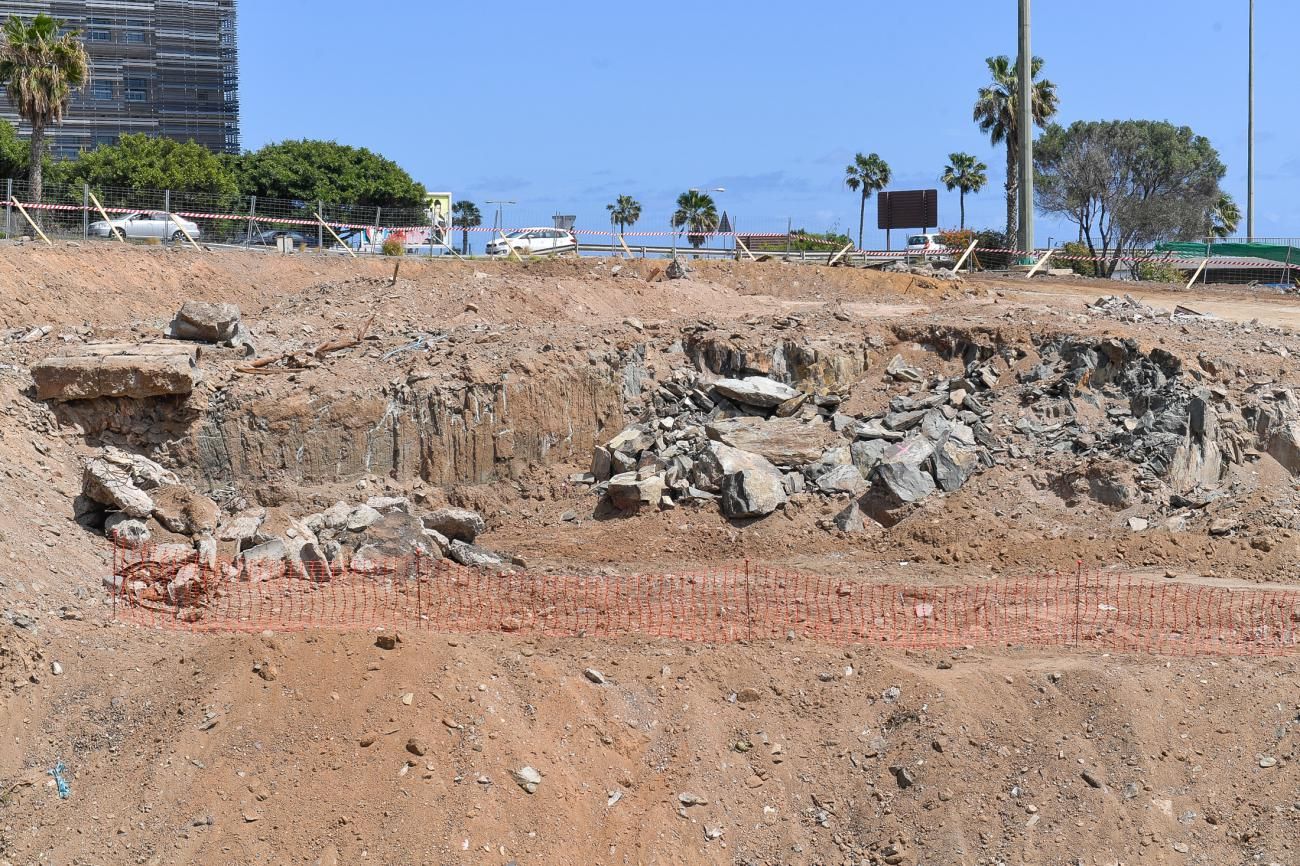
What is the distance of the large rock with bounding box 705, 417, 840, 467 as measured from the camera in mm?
17531

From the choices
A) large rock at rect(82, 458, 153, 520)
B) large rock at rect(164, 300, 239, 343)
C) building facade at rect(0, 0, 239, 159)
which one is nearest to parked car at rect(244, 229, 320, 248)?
large rock at rect(164, 300, 239, 343)

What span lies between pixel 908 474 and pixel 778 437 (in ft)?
6.29

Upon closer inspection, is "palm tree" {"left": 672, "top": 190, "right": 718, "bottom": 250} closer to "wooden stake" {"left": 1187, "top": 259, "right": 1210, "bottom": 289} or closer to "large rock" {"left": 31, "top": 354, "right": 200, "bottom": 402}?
"wooden stake" {"left": 1187, "top": 259, "right": 1210, "bottom": 289}

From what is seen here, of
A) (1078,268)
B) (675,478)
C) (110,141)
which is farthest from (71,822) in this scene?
(110,141)

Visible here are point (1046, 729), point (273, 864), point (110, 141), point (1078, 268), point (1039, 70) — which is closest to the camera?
point (273, 864)

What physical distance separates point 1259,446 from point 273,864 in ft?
42.3

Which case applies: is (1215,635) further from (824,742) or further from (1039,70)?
(1039,70)

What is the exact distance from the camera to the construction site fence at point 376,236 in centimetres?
2716

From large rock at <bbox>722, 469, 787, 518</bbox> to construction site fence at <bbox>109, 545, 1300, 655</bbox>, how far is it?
1.51 metres

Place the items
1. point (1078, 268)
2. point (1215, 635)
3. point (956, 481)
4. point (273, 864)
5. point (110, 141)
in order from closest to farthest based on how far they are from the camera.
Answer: point (273, 864) → point (1215, 635) → point (956, 481) → point (1078, 268) → point (110, 141)

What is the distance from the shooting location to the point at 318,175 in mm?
49594

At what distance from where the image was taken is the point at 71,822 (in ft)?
31.9

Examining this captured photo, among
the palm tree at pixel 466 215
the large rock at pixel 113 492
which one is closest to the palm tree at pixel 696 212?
the palm tree at pixel 466 215

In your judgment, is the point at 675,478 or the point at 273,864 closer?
the point at 273,864
